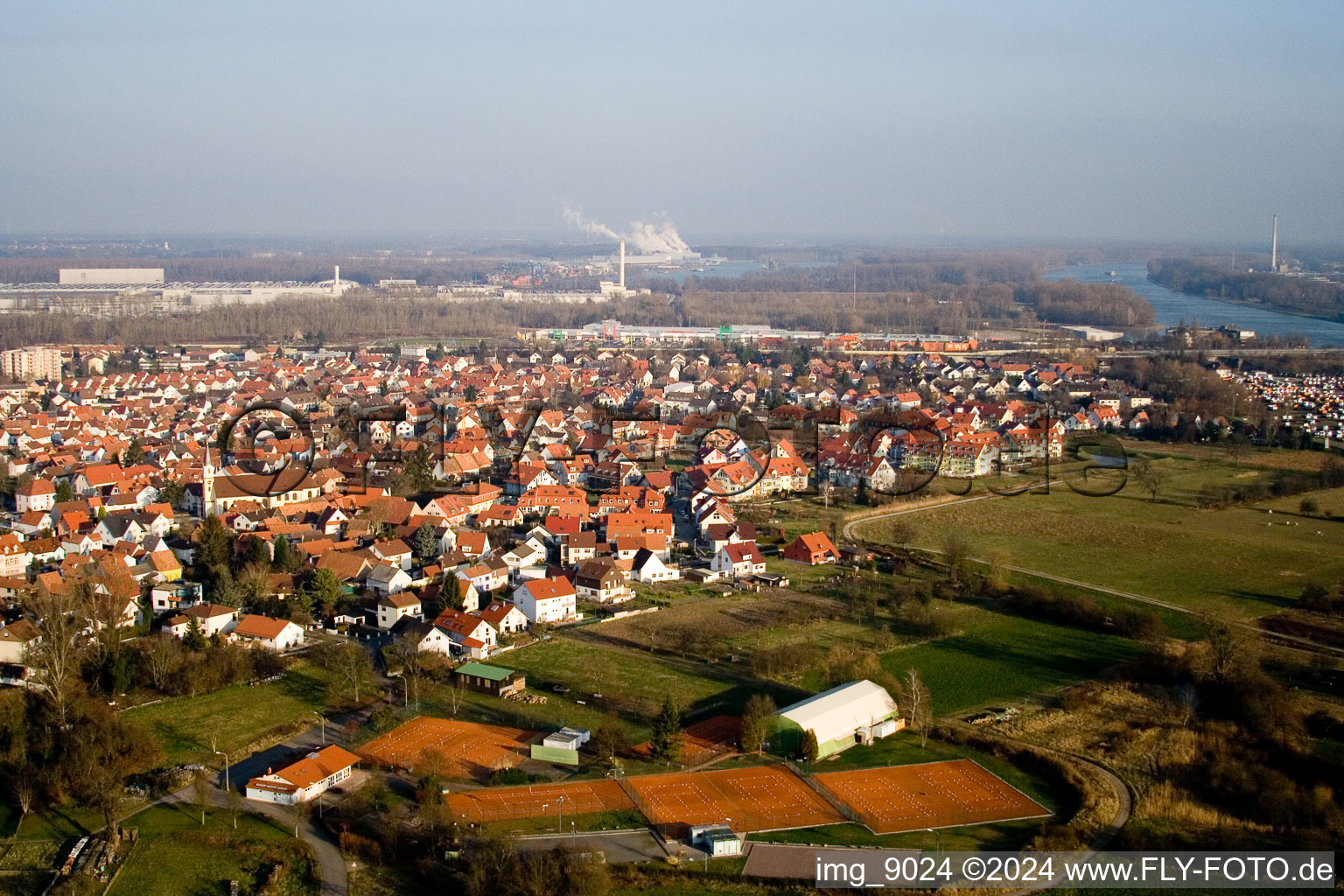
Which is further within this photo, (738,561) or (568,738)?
(738,561)

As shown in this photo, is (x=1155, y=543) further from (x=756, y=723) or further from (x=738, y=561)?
(x=756, y=723)

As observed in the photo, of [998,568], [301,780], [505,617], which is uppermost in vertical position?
[998,568]

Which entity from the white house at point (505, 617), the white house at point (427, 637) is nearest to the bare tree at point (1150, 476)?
the white house at point (505, 617)

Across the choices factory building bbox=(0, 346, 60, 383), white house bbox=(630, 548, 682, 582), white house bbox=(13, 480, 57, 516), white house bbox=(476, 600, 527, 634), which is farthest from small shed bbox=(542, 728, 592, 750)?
factory building bbox=(0, 346, 60, 383)

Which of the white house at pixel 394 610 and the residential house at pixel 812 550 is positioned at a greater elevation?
the residential house at pixel 812 550

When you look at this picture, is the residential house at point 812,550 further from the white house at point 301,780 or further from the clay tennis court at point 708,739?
the white house at point 301,780

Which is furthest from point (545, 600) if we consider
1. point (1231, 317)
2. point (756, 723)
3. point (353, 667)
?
point (1231, 317)
